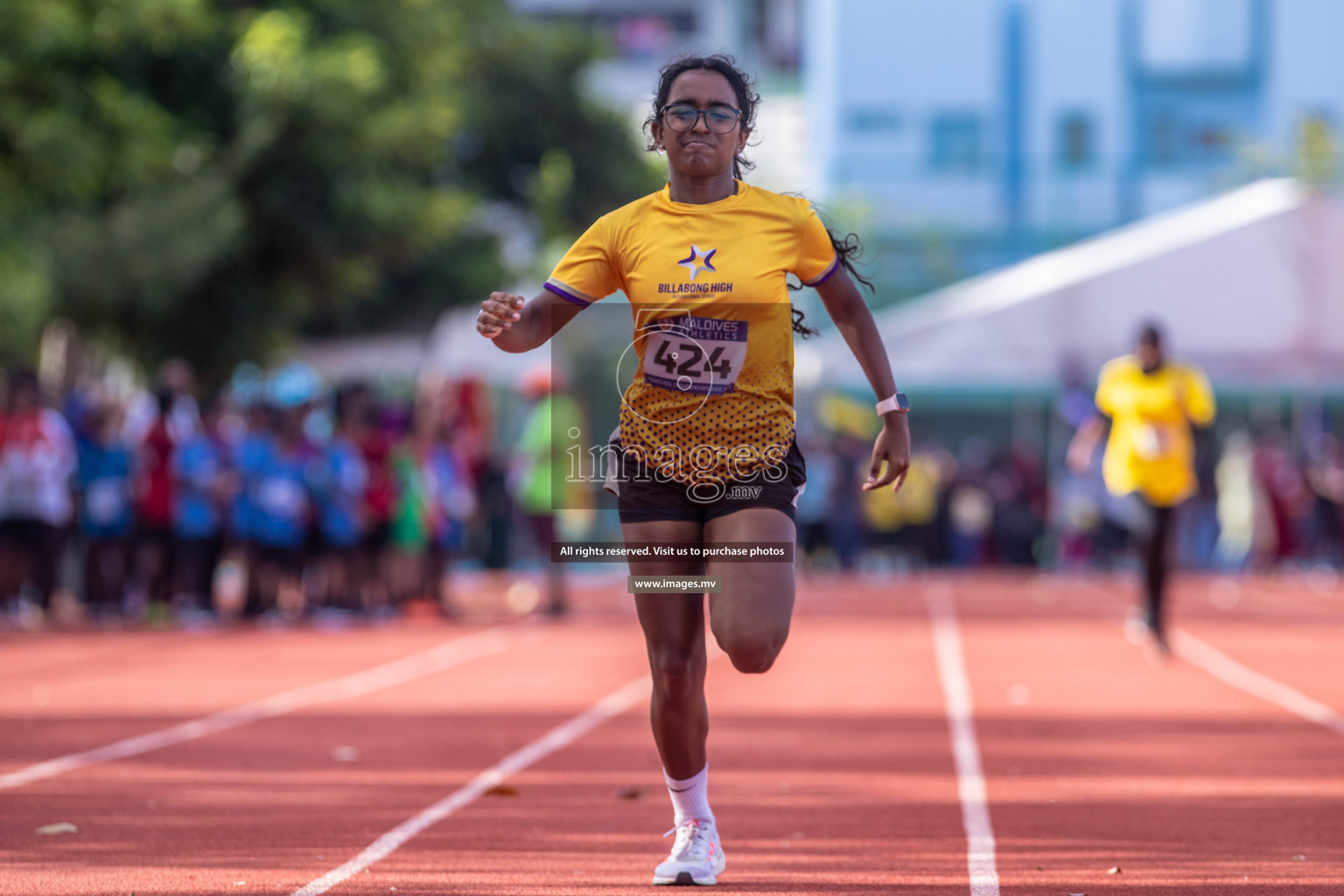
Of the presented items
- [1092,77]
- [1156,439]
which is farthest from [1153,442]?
[1092,77]

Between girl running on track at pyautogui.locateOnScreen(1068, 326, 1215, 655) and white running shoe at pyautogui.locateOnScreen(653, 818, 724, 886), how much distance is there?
7287 millimetres

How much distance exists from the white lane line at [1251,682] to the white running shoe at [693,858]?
4.86m

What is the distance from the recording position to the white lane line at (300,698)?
799cm

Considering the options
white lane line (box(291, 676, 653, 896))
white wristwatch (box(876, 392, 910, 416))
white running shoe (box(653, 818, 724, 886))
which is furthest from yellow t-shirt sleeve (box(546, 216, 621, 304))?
white lane line (box(291, 676, 653, 896))

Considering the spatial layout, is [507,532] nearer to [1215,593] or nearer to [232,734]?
[1215,593]

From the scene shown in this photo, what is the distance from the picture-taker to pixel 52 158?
17.1 meters

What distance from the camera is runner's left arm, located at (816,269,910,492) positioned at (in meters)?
5.14

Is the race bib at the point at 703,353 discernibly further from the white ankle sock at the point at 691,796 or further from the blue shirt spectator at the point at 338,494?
the blue shirt spectator at the point at 338,494

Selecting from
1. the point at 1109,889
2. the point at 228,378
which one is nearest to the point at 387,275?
the point at 228,378

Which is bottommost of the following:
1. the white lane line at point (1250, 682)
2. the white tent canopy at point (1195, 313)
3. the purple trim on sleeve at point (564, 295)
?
the white lane line at point (1250, 682)

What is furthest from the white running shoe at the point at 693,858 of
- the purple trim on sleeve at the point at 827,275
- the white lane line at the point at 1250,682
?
the white lane line at the point at 1250,682

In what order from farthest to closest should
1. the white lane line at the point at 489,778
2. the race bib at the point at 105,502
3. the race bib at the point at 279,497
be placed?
the race bib at the point at 279,497 < the race bib at the point at 105,502 < the white lane line at the point at 489,778

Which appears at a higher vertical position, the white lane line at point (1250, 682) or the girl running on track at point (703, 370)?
the girl running on track at point (703, 370)

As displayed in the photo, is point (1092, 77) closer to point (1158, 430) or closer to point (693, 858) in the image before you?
point (1158, 430)
